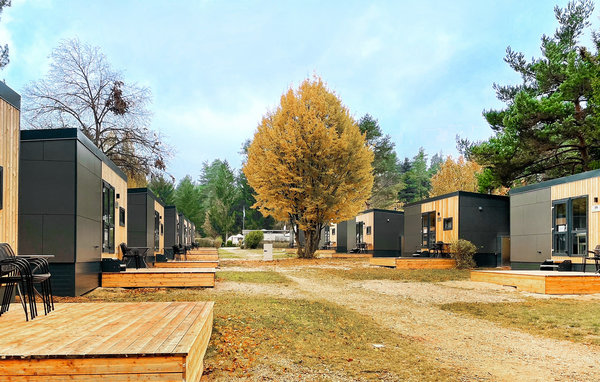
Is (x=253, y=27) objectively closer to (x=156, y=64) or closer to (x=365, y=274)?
(x=156, y=64)

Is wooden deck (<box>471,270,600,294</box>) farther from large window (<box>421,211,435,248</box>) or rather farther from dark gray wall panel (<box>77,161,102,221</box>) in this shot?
large window (<box>421,211,435,248</box>)

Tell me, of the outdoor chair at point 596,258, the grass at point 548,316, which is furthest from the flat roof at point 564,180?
the grass at point 548,316

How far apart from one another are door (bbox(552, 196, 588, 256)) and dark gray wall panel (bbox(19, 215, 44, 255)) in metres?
13.5

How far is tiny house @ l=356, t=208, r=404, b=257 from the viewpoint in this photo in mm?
27312

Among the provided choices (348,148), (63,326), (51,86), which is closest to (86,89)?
(51,86)

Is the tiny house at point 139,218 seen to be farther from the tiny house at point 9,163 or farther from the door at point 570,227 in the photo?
the door at point 570,227

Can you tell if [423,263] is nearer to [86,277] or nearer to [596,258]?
[596,258]

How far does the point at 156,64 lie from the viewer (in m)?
22.7

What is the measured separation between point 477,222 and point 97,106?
809 inches

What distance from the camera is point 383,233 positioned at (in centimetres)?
2747

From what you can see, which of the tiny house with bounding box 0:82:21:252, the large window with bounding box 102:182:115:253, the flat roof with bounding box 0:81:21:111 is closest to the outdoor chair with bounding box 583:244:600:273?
the large window with bounding box 102:182:115:253

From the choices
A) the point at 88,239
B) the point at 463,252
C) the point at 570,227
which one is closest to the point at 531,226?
the point at 570,227

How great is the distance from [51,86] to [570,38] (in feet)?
83.8

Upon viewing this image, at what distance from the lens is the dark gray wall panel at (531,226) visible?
14.7 m
